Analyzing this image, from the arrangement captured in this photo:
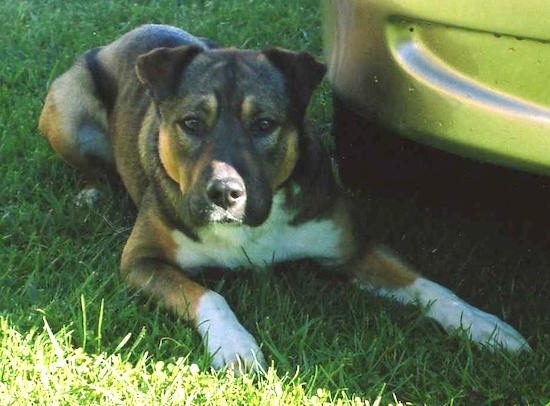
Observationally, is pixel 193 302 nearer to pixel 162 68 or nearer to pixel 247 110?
pixel 247 110

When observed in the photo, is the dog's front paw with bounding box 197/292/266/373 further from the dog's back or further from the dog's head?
the dog's back

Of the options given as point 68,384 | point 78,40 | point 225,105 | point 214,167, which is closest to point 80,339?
point 68,384

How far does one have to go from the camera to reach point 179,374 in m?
3.40

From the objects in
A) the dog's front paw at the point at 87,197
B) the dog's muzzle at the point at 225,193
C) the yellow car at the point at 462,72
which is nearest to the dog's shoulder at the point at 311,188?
the dog's muzzle at the point at 225,193

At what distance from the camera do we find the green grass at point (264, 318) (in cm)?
337

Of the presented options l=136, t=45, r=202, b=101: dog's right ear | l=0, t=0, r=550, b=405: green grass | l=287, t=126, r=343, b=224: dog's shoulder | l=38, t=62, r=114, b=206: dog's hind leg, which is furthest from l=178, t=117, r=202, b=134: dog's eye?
l=38, t=62, r=114, b=206: dog's hind leg

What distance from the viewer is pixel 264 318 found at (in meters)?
3.89

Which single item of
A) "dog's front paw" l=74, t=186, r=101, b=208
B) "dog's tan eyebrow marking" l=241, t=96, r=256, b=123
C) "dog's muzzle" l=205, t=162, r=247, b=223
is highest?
"dog's tan eyebrow marking" l=241, t=96, r=256, b=123

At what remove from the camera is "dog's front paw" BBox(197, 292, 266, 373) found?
3.50 metres

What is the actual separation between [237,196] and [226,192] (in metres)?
0.05

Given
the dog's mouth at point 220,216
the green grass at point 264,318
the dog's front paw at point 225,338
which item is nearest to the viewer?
the green grass at point 264,318

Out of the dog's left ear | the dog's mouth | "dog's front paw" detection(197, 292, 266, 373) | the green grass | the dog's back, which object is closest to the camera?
the green grass

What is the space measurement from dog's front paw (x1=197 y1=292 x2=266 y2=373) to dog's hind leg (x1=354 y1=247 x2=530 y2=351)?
0.74 metres

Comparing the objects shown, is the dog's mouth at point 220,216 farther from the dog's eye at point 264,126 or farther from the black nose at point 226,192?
the dog's eye at point 264,126
